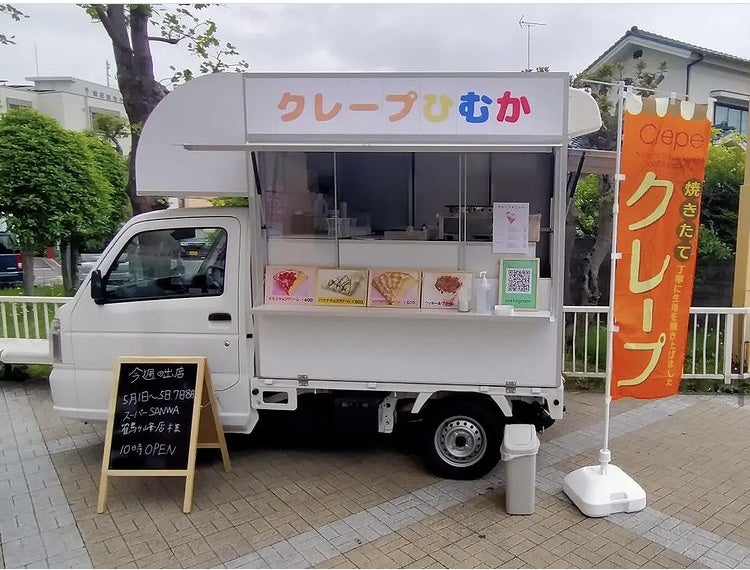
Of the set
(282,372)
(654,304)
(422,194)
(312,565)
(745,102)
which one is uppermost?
(745,102)

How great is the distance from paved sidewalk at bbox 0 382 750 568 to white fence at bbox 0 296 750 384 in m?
1.37

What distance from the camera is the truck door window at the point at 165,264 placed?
4289mm

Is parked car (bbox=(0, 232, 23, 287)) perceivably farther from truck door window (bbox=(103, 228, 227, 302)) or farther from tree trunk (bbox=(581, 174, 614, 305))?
tree trunk (bbox=(581, 174, 614, 305))

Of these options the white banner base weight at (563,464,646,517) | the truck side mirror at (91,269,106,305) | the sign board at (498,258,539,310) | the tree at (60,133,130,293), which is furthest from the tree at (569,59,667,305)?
the tree at (60,133,130,293)

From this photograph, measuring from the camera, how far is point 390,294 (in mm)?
3998

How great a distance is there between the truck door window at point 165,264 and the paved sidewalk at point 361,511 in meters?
1.42

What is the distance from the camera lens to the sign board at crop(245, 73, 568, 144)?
360cm

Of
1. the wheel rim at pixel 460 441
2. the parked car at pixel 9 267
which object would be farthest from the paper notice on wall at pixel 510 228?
the parked car at pixel 9 267

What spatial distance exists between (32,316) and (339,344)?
17.8ft

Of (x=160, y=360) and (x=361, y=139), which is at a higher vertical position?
(x=361, y=139)

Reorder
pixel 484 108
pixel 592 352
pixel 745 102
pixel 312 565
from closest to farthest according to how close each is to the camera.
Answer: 1. pixel 312 565
2. pixel 484 108
3. pixel 592 352
4. pixel 745 102

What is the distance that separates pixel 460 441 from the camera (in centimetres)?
420

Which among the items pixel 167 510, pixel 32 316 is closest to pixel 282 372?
pixel 167 510

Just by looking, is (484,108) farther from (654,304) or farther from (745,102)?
(745,102)
